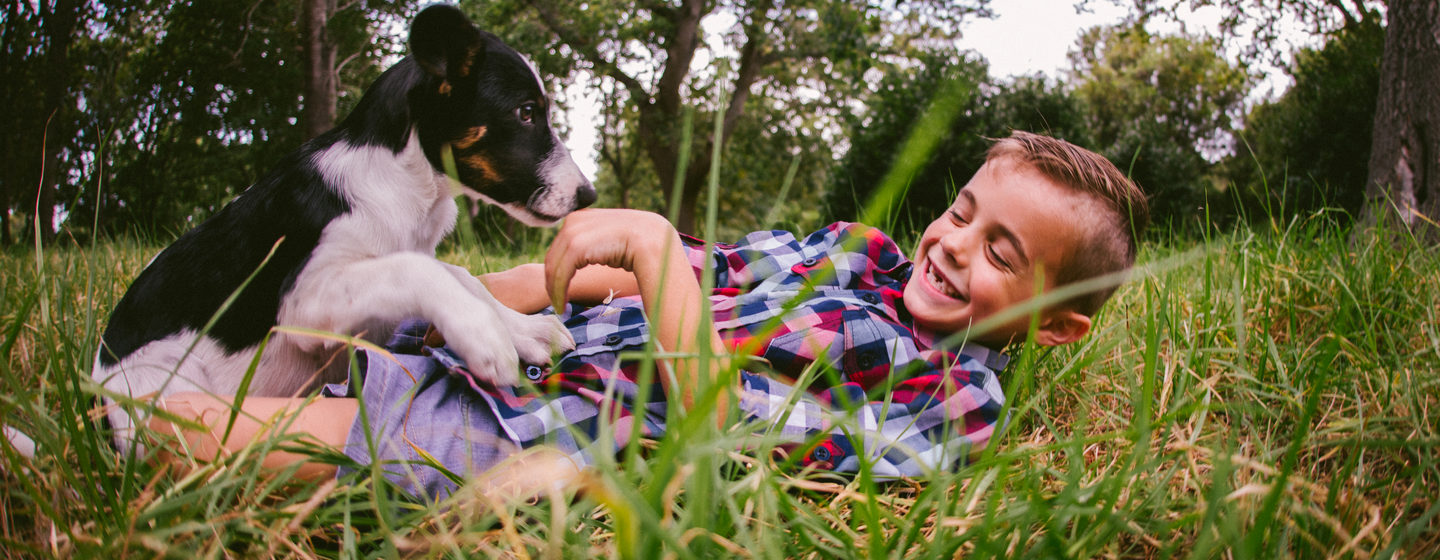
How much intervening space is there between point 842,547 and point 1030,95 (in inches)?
292

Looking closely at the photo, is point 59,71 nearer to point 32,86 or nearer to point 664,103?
point 32,86

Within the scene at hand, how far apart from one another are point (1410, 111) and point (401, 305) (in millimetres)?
5496

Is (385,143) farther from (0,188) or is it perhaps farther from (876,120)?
(876,120)

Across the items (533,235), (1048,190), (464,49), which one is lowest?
(533,235)

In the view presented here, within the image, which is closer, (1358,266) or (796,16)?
(1358,266)

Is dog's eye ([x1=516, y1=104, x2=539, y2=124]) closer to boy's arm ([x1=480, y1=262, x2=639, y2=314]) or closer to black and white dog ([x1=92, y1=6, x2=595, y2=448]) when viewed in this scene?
black and white dog ([x1=92, y1=6, x2=595, y2=448])

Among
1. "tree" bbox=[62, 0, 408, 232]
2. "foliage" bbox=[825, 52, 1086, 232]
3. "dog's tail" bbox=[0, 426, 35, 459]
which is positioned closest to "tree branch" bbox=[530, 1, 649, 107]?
"foliage" bbox=[825, 52, 1086, 232]

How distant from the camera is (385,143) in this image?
1.54m

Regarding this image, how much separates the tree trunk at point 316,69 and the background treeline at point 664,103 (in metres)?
0.02

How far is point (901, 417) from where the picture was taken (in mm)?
1441

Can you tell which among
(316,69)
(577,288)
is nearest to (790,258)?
(577,288)

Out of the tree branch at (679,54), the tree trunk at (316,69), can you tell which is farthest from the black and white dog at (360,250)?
the tree branch at (679,54)

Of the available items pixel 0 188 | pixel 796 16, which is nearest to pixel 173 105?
pixel 0 188

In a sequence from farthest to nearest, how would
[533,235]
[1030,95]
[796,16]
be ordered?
[796,16], [1030,95], [533,235]
